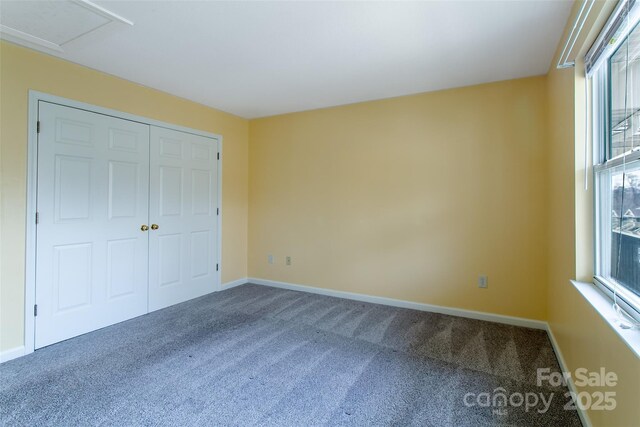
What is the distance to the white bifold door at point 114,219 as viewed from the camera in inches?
102

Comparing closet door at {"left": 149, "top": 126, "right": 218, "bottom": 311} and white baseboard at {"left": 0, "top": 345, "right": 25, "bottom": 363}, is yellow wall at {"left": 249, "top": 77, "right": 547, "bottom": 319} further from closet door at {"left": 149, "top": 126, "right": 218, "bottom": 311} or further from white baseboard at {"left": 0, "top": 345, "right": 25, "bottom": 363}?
white baseboard at {"left": 0, "top": 345, "right": 25, "bottom": 363}

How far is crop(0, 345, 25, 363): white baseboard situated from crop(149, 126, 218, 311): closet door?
3.65ft

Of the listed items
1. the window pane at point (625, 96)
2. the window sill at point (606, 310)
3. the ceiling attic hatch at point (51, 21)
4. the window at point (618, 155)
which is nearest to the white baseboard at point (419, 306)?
the window sill at point (606, 310)

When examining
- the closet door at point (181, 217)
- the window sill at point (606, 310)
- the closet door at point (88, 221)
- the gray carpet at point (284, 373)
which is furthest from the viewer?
the closet door at point (181, 217)

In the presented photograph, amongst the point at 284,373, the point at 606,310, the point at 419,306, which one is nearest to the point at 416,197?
the point at 419,306

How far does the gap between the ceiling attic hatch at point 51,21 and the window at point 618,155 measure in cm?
292

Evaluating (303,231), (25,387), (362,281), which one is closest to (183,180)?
(303,231)

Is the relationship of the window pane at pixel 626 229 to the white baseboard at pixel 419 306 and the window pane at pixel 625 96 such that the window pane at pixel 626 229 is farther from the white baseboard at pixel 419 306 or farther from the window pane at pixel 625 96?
the white baseboard at pixel 419 306

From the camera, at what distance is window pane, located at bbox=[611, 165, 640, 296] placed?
1.33 metres

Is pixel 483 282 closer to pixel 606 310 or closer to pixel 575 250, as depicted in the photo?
pixel 575 250

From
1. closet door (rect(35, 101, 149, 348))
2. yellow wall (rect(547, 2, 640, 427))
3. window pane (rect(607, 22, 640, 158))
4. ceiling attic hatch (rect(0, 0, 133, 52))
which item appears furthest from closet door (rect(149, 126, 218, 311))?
window pane (rect(607, 22, 640, 158))

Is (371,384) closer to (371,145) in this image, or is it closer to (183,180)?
(371,145)

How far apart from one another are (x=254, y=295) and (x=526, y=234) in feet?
10.7

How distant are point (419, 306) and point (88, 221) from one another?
140 inches
